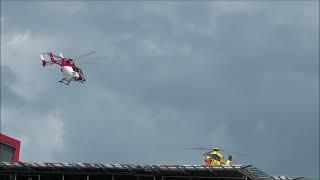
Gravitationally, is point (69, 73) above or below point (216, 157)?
above

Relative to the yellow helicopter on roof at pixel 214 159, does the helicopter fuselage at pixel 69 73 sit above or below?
above

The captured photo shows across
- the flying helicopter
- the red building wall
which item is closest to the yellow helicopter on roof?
the flying helicopter

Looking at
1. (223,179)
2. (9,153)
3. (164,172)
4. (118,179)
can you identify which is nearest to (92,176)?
(118,179)

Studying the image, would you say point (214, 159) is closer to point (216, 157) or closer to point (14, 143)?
point (216, 157)

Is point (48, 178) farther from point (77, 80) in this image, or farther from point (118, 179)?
point (77, 80)

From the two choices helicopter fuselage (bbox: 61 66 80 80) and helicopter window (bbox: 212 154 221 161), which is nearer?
helicopter window (bbox: 212 154 221 161)

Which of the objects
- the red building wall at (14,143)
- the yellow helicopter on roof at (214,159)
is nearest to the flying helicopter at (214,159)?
the yellow helicopter on roof at (214,159)

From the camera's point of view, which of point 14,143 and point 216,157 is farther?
point 14,143

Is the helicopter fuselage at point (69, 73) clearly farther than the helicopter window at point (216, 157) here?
Yes

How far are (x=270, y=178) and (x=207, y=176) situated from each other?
5933 millimetres

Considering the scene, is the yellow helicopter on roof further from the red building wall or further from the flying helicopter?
the red building wall

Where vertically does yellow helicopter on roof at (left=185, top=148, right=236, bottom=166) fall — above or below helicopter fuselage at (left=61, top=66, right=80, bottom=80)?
below

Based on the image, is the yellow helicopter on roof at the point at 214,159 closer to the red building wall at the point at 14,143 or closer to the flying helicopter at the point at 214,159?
the flying helicopter at the point at 214,159

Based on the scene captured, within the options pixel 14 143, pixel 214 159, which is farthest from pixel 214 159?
pixel 14 143
